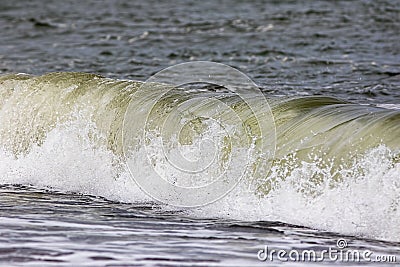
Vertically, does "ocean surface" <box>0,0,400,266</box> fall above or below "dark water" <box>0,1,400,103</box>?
below

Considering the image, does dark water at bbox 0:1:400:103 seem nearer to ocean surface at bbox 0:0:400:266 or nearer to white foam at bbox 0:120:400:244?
ocean surface at bbox 0:0:400:266

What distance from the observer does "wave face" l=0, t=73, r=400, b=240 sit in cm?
593

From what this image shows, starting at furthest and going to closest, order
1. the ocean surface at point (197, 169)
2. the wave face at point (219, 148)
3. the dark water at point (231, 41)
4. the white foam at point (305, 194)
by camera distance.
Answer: the dark water at point (231, 41)
the wave face at point (219, 148)
the white foam at point (305, 194)
the ocean surface at point (197, 169)

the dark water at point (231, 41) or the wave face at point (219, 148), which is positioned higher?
the dark water at point (231, 41)

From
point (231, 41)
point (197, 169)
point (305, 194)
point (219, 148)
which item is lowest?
point (305, 194)

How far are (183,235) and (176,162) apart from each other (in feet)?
5.31

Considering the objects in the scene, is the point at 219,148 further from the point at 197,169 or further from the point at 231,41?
the point at 231,41

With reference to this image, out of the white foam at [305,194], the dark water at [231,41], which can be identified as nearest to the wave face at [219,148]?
the white foam at [305,194]

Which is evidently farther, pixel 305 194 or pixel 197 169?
pixel 197 169

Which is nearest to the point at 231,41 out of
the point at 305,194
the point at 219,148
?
the point at 219,148

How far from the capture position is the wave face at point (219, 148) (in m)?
5.93

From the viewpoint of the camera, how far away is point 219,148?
698cm

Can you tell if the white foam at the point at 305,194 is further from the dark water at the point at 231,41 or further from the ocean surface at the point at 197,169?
the dark water at the point at 231,41

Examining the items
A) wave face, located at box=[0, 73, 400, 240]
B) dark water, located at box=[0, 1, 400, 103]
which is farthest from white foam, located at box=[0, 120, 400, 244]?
dark water, located at box=[0, 1, 400, 103]
